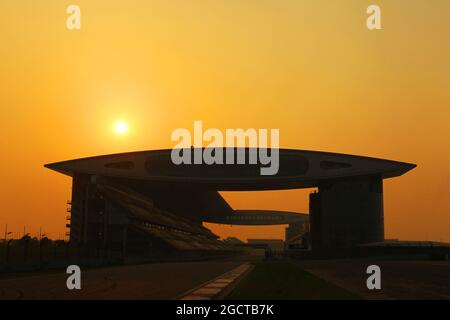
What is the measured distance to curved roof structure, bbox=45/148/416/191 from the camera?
11006 centimetres

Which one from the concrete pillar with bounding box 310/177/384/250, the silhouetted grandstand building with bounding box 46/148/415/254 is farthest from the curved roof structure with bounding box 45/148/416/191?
the concrete pillar with bounding box 310/177/384/250

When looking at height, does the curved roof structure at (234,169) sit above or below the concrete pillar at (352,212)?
above

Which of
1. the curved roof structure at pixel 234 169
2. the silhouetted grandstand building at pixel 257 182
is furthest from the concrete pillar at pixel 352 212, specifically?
the curved roof structure at pixel 234 169

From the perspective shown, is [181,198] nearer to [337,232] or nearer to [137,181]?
[137,181]

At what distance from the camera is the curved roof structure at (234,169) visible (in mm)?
110062

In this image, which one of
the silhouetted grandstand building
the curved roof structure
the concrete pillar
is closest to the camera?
the silhouetted grandstand building

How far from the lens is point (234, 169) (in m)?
112

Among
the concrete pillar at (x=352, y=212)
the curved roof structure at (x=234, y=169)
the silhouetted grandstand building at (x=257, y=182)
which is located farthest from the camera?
the concrete pillar at (x=352, y=212)

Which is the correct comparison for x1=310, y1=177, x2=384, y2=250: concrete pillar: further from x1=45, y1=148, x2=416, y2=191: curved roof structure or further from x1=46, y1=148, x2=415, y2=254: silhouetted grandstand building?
x1=45, y1=148, x2=416, y2=191: curved roof structure

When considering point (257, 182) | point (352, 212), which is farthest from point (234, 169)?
point (352, 212)

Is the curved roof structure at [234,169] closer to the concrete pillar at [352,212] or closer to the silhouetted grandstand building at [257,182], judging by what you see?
the silhouetted grandstand building at [257,182]

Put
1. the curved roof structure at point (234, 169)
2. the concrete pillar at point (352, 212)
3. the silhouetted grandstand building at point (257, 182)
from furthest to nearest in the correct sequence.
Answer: the concrete pillar at point (352, 212), the curved roof structure at point (234, 169), the silhouetted grandstand building at point (257, 182)

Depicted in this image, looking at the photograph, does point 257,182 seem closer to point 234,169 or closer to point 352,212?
point 234,169

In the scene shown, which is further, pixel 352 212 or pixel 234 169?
pixel 234 169
